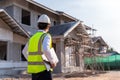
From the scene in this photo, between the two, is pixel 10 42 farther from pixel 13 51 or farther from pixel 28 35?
pixel 28 35

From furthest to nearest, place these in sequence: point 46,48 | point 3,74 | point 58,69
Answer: point 58,69, point 3,74, point 46,48

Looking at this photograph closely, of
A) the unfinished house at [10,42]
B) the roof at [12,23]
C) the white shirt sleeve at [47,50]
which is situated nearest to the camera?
the white shirt sleeve at [47,50]

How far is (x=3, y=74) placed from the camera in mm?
17734

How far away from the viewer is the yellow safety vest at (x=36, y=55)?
4332 millimetres

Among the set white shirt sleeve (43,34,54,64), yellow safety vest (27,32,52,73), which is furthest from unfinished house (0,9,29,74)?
white shirt sleeve (43,34,54,64)

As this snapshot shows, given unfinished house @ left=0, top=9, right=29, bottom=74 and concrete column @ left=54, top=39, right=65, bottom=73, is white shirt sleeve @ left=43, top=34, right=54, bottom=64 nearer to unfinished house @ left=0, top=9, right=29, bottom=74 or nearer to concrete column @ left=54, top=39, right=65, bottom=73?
unfinished house @ left=0, top=9, right=29, bottom=74

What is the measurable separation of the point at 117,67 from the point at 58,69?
9.50 m

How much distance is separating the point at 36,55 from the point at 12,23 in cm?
1421

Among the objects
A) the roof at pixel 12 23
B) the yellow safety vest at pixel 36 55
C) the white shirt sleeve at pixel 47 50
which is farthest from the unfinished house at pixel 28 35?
the white shirt sleeve at pixel 47 50

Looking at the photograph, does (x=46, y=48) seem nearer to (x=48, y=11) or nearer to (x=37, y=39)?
(x=37, y=39)

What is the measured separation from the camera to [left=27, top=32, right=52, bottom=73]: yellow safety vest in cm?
433

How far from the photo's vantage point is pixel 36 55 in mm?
4379

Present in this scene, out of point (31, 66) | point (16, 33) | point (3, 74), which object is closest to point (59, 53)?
point (16, 33)

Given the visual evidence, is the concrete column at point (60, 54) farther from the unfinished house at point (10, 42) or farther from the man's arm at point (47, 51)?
the man's arm at point (47, 51)
